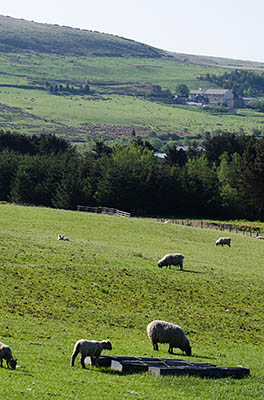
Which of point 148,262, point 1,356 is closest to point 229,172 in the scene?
point 148,262

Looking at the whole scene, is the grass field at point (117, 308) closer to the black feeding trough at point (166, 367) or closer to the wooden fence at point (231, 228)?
the black feeding trough at point (166, 367)

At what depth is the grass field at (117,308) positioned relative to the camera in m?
22.3

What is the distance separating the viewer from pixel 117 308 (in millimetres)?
36812

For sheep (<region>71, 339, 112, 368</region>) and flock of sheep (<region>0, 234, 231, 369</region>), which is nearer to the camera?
flock of sheep (<region>0, 234, 231, 369</region>)

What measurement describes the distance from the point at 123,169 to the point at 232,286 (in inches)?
3059

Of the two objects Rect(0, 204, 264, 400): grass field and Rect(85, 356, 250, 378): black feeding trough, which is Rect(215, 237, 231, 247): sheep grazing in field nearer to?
Rect(0, 204, 264, 400): grass field

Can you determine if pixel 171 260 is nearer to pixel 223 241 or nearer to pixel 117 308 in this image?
pixel 117 308

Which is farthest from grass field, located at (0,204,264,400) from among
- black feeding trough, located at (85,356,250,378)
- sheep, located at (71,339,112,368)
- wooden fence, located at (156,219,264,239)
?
wooden fence, located at (156,219,264,239)

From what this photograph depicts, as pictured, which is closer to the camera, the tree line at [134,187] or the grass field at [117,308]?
the grass field at [117,308]

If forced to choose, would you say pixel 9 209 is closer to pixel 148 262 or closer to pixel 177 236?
pixel 177 236

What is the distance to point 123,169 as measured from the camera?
→ 405ft

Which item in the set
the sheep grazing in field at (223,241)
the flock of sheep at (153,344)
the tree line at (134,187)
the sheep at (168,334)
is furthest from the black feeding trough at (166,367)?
the tree line at (134,187)

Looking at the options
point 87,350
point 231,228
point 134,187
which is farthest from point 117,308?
point 134,187

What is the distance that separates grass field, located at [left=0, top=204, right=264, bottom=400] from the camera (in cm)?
2231
